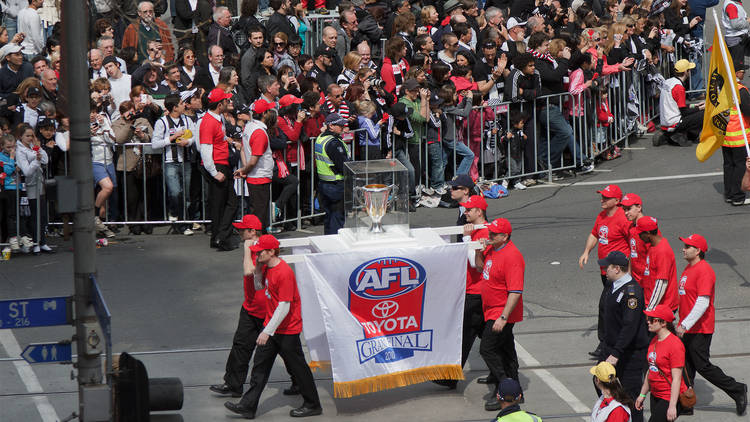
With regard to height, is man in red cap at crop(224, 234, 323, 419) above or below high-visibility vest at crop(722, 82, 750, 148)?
below

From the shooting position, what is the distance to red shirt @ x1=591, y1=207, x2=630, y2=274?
11.7m

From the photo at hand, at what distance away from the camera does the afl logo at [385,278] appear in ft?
33.1

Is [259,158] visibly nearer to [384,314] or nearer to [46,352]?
[384,314]

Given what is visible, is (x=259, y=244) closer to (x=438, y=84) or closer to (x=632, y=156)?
(x=438, y=84)

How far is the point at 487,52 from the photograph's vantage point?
59.2 feet

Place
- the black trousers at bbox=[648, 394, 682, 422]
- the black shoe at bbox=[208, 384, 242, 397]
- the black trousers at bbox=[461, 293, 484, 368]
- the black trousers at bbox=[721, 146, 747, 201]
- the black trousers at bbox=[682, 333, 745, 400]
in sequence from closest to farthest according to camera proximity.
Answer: the black trousers at bbox=[648, 394, 682, 422], the black trousers at bbox=[682, 333, 745, 400], the black shoe at bbox=[208, 384, 242, 397], the black trousers at bbox=[461, 293, 484, 368], the black trousers at bbox=[721, 146, 747, 201]

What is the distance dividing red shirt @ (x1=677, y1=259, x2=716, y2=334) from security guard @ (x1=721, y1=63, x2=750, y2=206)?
6.04m

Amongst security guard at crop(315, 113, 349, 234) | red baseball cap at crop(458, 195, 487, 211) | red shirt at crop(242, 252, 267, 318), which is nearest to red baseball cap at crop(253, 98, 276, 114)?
security guard at crop(315, 113, 349, 234)

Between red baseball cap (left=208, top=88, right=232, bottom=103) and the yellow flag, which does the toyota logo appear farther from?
the yellow flag

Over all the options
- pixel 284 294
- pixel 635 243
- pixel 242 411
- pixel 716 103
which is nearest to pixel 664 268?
pixel 635 243

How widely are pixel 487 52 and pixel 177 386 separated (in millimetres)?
12478

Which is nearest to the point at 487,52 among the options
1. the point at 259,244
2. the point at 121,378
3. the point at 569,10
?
the point at 569,10

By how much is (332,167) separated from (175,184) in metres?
2.45

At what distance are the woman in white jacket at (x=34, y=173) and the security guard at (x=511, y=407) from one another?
26.4 feet
